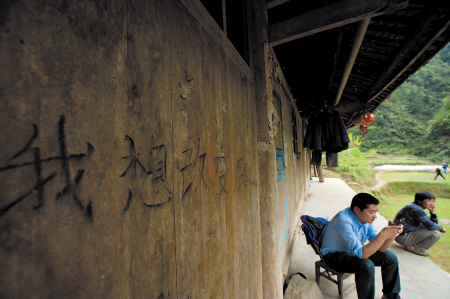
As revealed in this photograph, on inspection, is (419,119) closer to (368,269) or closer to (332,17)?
(368,269)

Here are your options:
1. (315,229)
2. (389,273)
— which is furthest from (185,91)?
(389,273)

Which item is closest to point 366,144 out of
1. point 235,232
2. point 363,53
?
point 363,53

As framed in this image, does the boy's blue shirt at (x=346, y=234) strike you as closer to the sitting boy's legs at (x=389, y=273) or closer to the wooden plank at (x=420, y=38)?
the sitting boy's legs at (x=389, y=273)

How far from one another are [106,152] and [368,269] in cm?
344

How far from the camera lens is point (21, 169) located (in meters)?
0.44

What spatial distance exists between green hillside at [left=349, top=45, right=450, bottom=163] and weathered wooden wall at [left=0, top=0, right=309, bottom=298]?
41.5 metres

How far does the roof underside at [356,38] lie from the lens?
2.10 m

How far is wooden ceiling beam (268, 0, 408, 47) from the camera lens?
76.2 inches

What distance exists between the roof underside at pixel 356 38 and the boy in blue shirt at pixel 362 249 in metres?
2.33

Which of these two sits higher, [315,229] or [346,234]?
[346,234]

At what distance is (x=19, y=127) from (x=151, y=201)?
483 millimetres

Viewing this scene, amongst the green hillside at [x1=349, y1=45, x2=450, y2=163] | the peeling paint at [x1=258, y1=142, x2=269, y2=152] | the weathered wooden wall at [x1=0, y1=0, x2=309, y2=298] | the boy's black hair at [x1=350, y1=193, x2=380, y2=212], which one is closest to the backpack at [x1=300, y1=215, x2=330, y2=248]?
the boy's black hair at [x1=350, y1=193, x2=380, y2=212]

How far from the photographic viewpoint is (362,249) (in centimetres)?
270

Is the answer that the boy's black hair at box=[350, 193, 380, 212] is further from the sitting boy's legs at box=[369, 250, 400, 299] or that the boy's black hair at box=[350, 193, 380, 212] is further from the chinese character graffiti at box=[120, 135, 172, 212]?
the chinese character graffiti at box=[120, 135, 172, 212]
